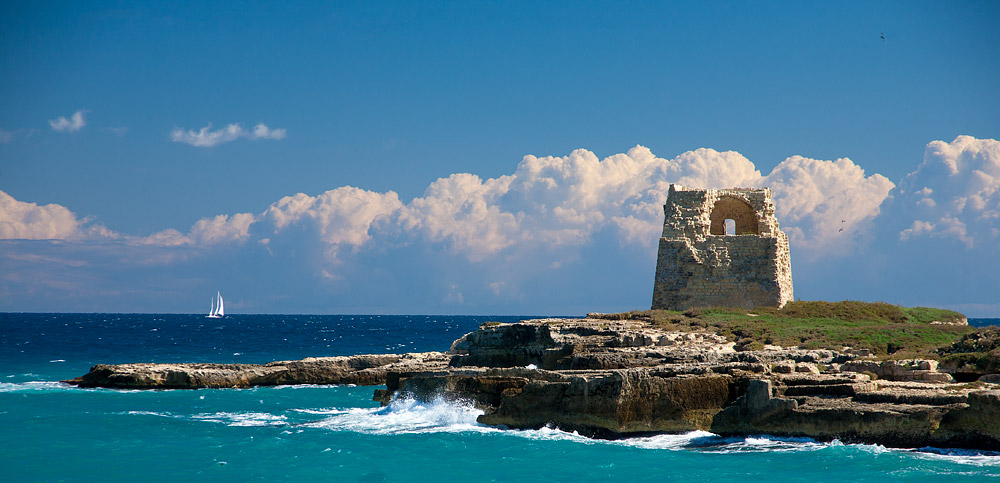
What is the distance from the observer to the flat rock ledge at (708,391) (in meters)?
14.8

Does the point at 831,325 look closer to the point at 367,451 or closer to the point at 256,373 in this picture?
the point at 367,451

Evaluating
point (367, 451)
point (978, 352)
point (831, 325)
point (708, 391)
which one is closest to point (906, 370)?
point (978, 352)

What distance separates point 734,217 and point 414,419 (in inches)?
744

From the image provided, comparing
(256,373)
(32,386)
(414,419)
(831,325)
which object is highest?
(831,325)

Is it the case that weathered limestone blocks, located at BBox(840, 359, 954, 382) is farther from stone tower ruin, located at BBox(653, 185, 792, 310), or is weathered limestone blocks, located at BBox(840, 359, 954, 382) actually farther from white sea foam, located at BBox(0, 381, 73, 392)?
white sea foam, located at BBox(0, 381, 73, 392)

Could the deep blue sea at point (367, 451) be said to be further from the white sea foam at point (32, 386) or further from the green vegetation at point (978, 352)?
the white sea foam at point (32, 386)

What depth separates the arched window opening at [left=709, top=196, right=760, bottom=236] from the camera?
3506 cm

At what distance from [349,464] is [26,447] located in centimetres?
847

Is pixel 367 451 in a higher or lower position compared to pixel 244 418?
higher

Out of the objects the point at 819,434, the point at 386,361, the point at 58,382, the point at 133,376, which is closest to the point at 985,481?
the point at 819,434

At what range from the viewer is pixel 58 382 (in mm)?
36188

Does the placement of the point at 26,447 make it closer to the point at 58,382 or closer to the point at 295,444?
the point at 295,444

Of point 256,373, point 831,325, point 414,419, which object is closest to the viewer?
point 414,419

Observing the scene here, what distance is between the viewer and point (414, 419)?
2209 cm
